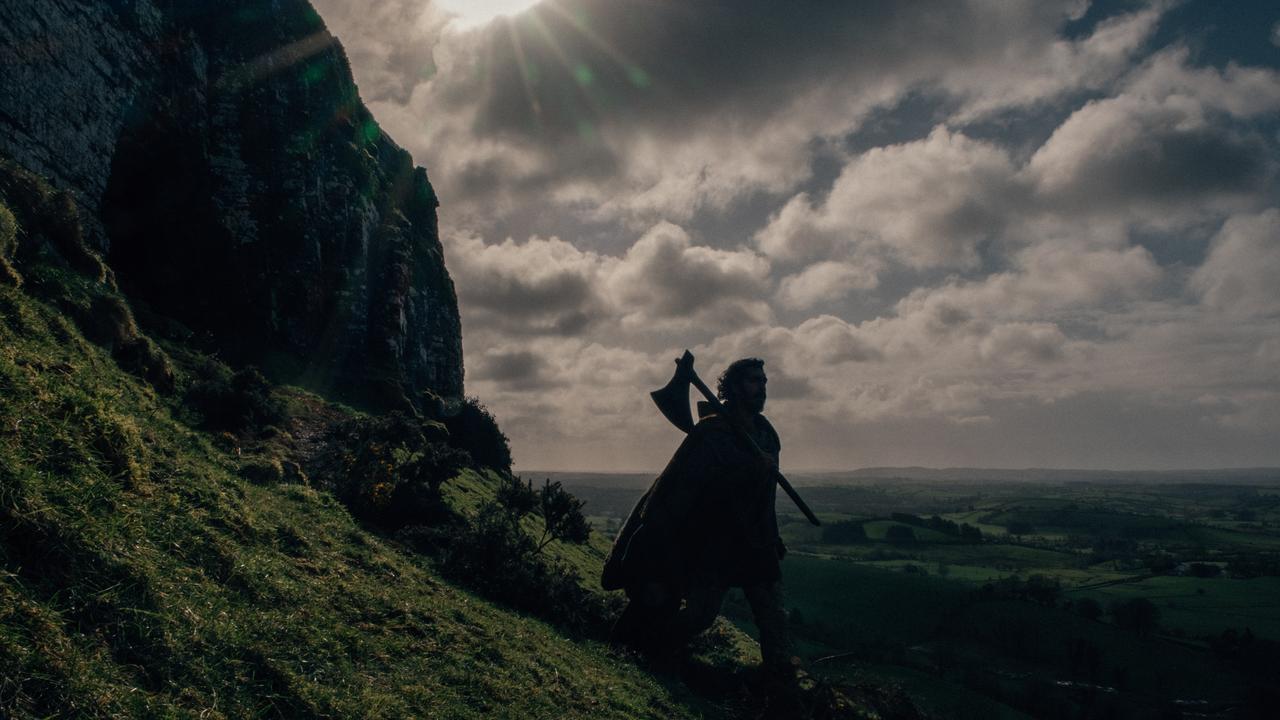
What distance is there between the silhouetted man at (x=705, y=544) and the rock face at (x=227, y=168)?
2735 centimetres

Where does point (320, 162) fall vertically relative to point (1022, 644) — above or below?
above

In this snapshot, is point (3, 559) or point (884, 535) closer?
point (3, 559)

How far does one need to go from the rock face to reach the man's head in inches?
1091

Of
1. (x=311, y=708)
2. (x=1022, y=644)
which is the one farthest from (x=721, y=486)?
(x=1022, y=644)

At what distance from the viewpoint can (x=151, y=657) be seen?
17.0ft

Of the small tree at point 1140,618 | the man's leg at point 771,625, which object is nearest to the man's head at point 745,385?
the man's leg at point 771,625

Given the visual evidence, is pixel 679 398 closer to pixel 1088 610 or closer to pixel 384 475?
pixel 384 475

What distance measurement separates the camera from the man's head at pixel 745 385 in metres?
16.6

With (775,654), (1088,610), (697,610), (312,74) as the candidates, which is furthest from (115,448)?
(1088,610)

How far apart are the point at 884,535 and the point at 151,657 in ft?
572

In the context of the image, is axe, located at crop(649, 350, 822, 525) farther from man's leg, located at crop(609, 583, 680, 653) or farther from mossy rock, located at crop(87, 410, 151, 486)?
mossy rock, located at crop(87, 410, 151, 486)

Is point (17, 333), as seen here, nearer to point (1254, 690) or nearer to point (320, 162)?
point (320, 162)

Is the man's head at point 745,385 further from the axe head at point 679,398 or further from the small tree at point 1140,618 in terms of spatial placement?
the small tree at point 1140,618

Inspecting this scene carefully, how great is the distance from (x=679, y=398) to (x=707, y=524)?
142 inches
